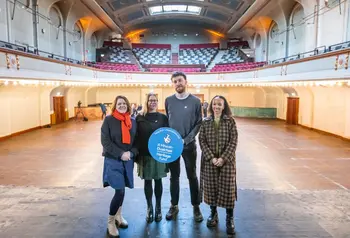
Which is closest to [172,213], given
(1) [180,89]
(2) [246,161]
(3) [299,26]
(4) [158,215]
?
(4) [158,215]

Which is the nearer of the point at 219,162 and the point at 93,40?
the point at 219,162

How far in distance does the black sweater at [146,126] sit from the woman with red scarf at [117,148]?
0.11 m

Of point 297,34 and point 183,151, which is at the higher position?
point 297,34

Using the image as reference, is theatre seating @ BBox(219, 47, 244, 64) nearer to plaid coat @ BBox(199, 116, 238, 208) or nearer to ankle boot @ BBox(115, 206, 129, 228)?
plaid coat @ BBox(199, 116, 238, 208)

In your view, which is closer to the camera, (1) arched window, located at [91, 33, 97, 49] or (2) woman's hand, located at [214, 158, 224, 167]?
(2) woman's hand, located at [214, 158, 224, 167]

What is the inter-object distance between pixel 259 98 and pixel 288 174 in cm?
1396

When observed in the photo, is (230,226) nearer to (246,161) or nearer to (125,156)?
(125,156)

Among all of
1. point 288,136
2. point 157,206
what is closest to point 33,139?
point 157,206

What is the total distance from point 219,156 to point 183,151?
0.40 meters

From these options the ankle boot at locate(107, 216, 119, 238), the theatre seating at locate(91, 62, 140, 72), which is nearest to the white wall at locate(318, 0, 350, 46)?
the ankle boot at locate(107, 216, 119, 238)

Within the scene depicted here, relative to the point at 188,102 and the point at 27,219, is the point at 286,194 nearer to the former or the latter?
the point at 188,102

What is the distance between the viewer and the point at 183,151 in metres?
2.95

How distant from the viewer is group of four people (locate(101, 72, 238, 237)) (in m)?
2.68

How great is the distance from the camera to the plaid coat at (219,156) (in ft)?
9.20
